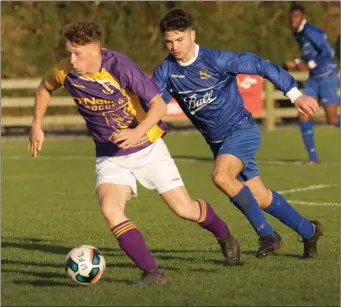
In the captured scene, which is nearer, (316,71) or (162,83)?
(162,83)

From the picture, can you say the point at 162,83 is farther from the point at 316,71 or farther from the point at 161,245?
the point at 316,71

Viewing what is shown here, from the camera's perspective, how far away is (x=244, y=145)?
9.12 m

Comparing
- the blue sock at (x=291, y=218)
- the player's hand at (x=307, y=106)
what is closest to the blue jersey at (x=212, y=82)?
the player's hand at (x=307, y=106)

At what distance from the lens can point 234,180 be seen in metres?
8.94

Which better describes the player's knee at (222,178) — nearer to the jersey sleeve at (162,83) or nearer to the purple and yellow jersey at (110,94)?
the jersey sleeve at (162,83)

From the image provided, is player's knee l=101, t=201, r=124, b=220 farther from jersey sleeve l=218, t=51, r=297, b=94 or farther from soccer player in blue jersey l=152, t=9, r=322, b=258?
jersey sleeve l=218, t=51, r=297, b=94

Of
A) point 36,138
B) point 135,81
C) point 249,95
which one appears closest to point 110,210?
point 36,138

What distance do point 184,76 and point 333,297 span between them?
2.65 meters

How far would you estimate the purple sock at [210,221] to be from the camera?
8.31 metres

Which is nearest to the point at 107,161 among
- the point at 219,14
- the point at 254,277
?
the point at 254,277

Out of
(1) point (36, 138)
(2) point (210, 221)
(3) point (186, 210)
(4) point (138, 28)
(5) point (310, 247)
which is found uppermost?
(1) point (36, 138)

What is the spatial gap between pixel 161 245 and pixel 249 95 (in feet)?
50.8

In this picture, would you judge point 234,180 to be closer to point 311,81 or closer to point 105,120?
point 105,120

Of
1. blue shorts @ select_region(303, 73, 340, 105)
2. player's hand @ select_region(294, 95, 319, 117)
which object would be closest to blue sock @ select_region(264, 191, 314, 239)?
player's hand @ select_region(294, 95, 319, 117)
